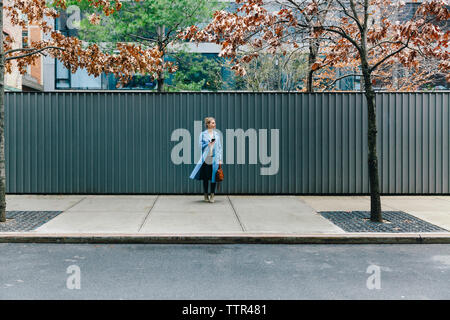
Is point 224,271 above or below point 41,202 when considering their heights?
below

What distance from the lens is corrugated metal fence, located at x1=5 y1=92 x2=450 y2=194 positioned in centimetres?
1105

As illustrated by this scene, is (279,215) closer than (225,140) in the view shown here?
Yes

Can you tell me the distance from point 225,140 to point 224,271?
615cm

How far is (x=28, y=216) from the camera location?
8.27 metres

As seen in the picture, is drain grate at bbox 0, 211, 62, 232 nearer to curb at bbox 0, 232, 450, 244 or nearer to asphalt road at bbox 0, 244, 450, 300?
curb at bbox 0, 232, 450, 244

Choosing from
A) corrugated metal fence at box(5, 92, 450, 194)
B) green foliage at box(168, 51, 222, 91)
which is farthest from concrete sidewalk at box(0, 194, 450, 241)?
green foliage at box(168, 51, 222, 91)

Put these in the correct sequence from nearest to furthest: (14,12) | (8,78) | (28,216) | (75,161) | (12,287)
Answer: (12,287)
(28,216)
(14,12)
(75,161)
(8,78)

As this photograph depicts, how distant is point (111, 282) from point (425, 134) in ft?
30.7

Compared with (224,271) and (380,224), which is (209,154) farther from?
(224,271)

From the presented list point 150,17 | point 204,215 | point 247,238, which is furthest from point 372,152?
point 150,17

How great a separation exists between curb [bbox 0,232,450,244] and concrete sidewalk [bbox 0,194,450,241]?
16 millimetres

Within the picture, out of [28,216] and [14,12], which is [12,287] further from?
[14,12]

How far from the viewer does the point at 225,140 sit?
11.2 meters

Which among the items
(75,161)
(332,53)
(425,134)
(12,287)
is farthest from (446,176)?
(12,287)
